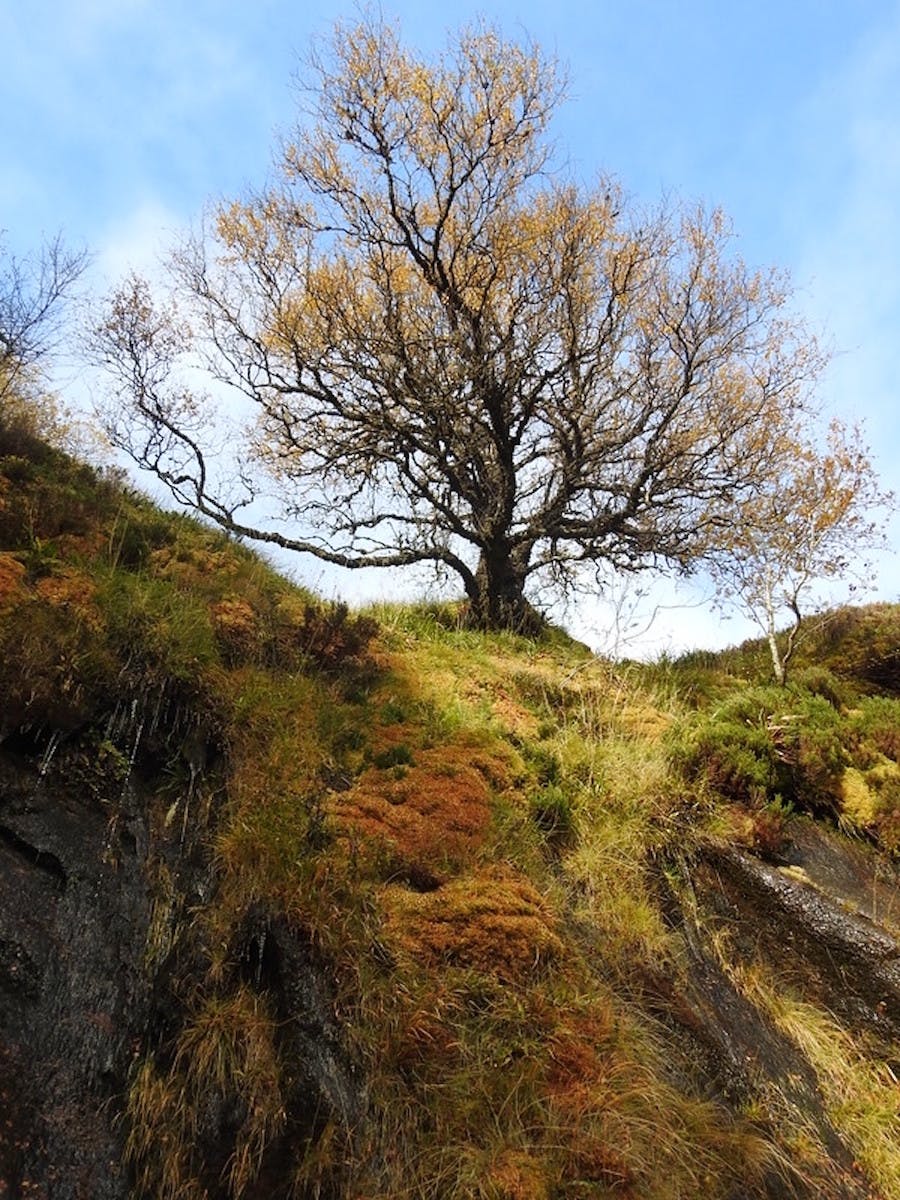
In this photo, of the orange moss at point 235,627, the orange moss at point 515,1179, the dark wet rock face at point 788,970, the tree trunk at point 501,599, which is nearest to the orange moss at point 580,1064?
the orange moss at point 515,1179

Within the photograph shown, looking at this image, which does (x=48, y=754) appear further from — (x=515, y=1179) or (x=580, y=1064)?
(x=580, y=1064)

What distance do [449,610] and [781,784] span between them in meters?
5.88

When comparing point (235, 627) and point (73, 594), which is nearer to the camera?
point (73, 594)

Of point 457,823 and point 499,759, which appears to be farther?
point 499,759

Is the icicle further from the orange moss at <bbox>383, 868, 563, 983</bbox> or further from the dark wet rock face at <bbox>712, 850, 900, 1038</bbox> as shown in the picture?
the dark wet rock face at <bbox>712, 850, 900, 1038</bbox>

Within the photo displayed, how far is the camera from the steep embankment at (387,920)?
3746mm

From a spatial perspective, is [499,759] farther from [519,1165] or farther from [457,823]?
[519,1165]

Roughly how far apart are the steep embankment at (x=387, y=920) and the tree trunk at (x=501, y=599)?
372 cm

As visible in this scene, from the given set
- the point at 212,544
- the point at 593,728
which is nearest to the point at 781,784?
the point at 593,728

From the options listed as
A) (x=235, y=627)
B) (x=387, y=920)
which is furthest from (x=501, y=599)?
(x=387, y=920)

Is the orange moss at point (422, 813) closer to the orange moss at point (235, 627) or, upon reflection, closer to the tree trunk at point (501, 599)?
the orange moss at point (235, 627)

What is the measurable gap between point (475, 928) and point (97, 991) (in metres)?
2.16

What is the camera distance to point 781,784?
7594 millimetres

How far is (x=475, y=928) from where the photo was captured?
482 cm
